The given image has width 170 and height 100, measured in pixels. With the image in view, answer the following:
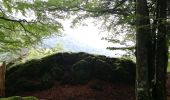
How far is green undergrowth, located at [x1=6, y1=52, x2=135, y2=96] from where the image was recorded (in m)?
13.5

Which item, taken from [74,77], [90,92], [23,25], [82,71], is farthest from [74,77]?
[23,25]

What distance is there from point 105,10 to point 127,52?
1.96 metres

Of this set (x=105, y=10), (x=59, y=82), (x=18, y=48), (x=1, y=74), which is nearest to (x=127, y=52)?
(x=105, y=10)

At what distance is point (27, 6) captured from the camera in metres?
11.0

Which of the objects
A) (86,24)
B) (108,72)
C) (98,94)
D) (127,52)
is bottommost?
(98,94)

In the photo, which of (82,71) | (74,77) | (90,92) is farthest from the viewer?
(82,71)

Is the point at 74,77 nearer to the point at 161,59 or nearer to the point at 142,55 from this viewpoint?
the point at 142,55

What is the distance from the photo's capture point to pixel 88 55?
14703mm

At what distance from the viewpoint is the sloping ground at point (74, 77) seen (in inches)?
506

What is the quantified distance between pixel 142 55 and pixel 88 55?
4.96 m

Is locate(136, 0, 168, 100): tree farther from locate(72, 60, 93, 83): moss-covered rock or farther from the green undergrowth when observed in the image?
locate(72, 60, 93, 83): moss-covered rock

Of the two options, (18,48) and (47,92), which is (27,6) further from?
(47,92)

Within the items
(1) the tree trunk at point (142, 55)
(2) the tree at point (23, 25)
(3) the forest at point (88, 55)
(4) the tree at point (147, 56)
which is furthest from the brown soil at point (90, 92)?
(1) the tree trunk at point (142, 55)

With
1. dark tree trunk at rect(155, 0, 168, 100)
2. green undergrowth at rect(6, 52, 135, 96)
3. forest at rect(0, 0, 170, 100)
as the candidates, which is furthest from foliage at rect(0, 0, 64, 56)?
dark tree trunk at rect(155, 0, 168, 100)
